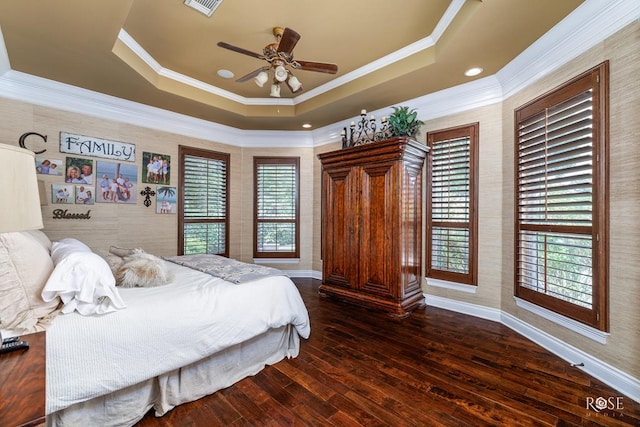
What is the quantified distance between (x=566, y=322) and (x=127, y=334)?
3.23 m

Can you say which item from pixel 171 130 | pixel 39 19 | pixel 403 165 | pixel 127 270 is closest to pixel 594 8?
pixel 403 165

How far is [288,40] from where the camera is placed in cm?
230

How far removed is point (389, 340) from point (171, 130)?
4.15 metres

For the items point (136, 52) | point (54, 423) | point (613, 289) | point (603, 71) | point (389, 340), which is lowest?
point (389, 340)

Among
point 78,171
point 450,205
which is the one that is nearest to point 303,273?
point 450,205

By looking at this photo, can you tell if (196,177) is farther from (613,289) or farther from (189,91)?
(613,289)

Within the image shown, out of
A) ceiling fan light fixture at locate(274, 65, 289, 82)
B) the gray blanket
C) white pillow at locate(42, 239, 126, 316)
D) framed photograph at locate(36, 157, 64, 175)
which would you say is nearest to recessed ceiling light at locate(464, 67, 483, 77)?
ceiling fan light fixture at locate(274, 65, 289, 82)

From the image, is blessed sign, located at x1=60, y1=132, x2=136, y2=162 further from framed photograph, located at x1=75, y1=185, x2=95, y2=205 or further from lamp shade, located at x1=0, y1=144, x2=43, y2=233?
lamp shade, located at x1=0, y1=144, x2=43, y2=233

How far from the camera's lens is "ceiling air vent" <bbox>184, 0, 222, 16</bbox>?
2.33m

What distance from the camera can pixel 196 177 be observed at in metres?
4.61

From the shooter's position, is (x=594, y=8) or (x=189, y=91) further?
(x=189, y=91)

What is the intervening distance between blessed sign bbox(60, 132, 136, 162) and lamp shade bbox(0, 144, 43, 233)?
3396 millimetres

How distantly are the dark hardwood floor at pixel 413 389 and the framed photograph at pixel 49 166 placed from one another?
124 inches

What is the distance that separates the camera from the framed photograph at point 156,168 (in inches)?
159
